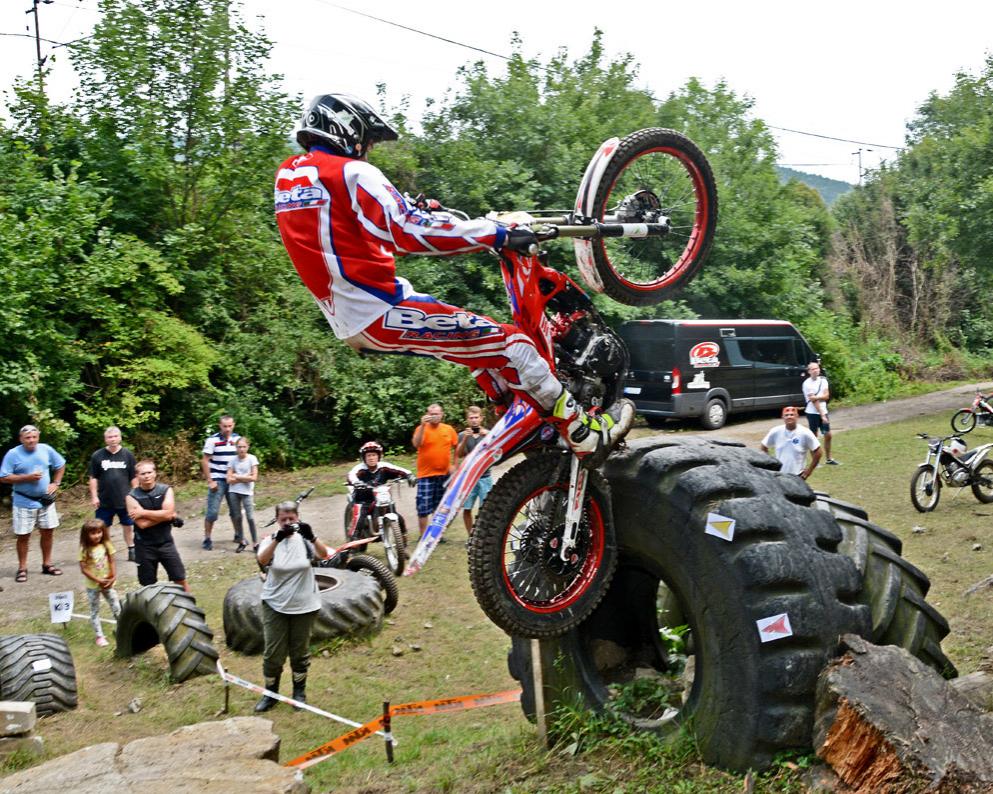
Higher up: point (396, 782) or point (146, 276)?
point (146, 276)

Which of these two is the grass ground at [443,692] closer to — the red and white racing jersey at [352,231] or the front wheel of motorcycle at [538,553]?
the front wheel of motorcycle at [538,553]

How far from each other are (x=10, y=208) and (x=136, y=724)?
39.8 ft

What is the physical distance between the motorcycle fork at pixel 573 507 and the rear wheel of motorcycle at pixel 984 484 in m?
10.4

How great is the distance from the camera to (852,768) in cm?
431

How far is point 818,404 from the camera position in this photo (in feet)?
57.5

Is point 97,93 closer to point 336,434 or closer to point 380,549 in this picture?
point 336,434

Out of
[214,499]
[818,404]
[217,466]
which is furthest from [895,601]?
[818,404]

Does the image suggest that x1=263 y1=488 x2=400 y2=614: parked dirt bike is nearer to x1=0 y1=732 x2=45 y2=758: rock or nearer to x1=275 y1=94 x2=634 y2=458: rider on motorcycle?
x1=0 y1=732 x2=45 y2=758: rock

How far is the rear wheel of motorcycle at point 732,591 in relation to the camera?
4727 millimetres

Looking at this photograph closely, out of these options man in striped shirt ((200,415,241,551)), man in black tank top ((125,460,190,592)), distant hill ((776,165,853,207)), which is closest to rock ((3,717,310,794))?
man in black tank top ((125,460,190,592))

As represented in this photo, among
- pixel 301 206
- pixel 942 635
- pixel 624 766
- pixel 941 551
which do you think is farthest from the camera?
pixel 941 551

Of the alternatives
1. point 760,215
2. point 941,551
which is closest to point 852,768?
point 941,551

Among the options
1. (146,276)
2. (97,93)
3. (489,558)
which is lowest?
(489,558)

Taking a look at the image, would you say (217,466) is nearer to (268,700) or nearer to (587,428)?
(268,700)
